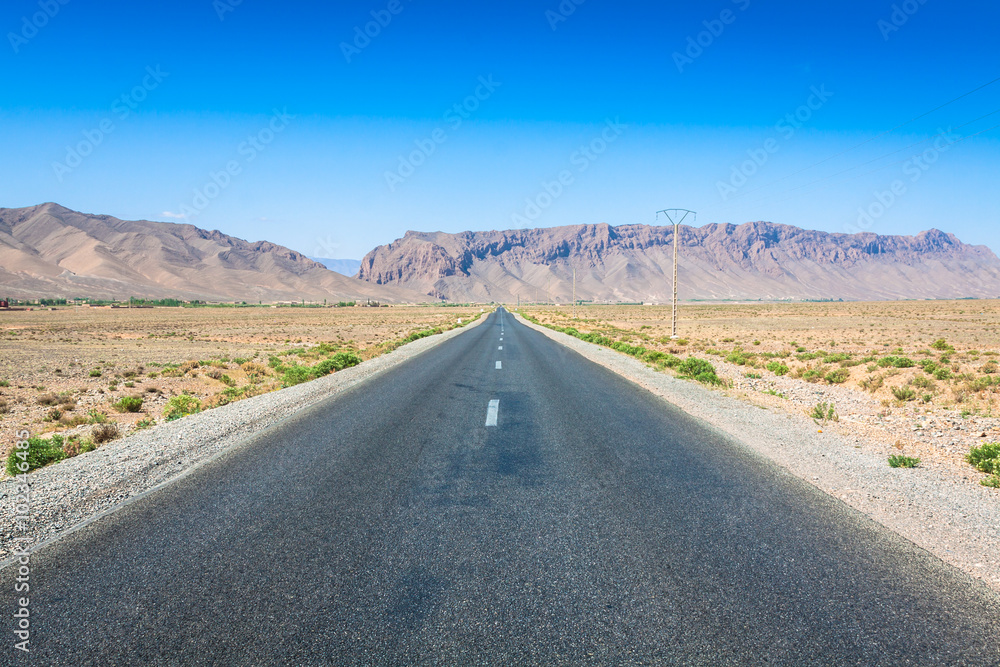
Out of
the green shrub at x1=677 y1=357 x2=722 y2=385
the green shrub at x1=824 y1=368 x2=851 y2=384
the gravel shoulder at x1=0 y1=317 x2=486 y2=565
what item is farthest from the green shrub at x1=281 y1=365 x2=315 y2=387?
the green shrub at x1=824 y1=368 x2=851 y2=384

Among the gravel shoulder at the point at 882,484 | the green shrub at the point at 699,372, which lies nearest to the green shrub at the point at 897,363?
the green shrub at the point at 699,372

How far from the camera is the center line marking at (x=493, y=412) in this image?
9211mm

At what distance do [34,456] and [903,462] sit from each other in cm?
1184

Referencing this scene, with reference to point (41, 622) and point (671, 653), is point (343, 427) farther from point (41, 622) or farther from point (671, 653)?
point (671, 653)

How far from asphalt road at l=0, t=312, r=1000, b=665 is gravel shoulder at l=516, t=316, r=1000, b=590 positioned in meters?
0.33

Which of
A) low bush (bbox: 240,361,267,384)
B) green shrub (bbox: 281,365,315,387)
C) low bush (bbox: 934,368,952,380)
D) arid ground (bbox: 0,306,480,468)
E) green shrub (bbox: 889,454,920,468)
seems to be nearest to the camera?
green shrub (bbox: 889,454,920,468)

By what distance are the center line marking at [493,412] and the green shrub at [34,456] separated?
6326mm

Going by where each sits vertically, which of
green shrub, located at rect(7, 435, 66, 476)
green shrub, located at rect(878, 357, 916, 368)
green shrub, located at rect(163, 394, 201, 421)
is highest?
green shrub, located at rect(878, 357, 916, 368)

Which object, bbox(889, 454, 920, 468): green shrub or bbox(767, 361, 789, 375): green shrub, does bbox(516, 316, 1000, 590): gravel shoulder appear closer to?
bbox(889, 454, 920, 468): green shrub

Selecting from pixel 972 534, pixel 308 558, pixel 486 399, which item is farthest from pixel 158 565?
pixel 486 399

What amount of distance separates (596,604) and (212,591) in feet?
8.54

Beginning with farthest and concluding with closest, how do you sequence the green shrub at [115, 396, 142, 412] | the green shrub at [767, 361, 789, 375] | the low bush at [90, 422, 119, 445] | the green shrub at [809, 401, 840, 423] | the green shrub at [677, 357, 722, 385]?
the green shrub at [767, 361, 789, 375] → the green shrub at [677, 357, 722, 385] → the green shrub at [115, 396, 142, 412] → the green shrub at [809, 401, 840, 423] → the low bush at [90, 422, 119, 445]

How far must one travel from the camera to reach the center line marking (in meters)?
9.21

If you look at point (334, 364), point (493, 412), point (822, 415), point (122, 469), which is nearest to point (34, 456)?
point (122, 469)
